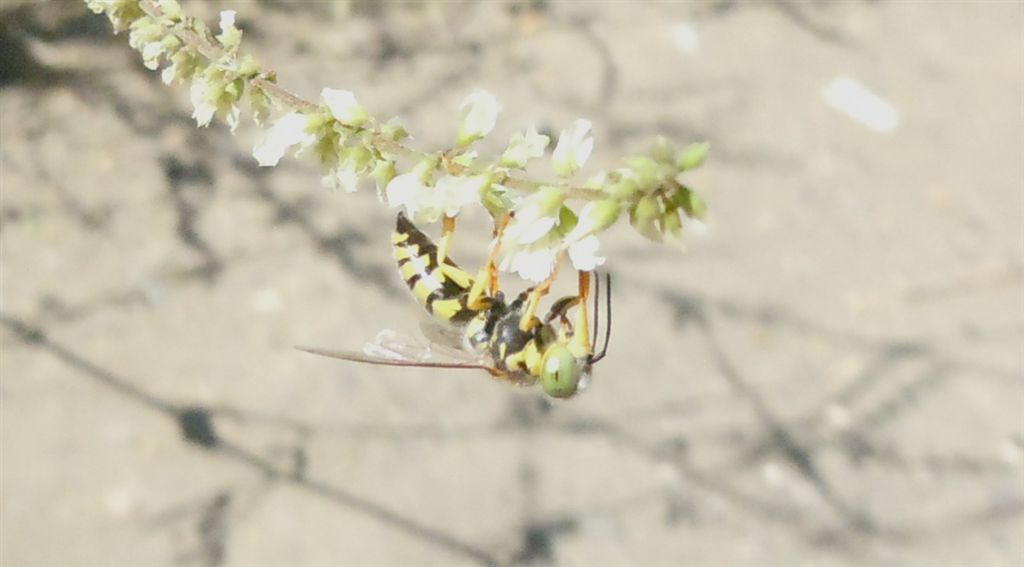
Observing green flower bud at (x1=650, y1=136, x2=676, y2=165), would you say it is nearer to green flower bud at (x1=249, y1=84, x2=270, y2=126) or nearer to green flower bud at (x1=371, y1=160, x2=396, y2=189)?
green flower bud at (x1=371, y1=160, x2=396, y2=189)

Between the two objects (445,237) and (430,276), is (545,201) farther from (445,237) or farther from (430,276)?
(430,276)

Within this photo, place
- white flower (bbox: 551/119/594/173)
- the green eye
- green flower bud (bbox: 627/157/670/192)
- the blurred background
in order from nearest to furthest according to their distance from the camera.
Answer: green flower bud (bbox: 627/157/670/192)
white flower (bbox: 551/119/594/173)
the green eye
the blurred background

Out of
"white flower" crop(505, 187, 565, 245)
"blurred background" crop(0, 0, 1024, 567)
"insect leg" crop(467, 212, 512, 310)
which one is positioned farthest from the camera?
"blurred background" crop(0, 0, 1024, 567)

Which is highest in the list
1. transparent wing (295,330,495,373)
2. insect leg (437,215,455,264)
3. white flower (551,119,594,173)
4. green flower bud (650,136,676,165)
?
green flower bud (650,136,676,165)

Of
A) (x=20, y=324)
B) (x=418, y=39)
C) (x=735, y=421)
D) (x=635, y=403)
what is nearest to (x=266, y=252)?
(x=20, y=324)

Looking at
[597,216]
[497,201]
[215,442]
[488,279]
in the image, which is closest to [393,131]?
[497,201]

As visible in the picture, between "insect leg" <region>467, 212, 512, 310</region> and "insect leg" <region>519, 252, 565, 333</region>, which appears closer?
"insect leg" <region>467, 212, 512, 310</region>

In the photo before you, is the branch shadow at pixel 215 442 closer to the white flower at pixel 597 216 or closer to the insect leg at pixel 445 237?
the insect leg at pixel 445 237

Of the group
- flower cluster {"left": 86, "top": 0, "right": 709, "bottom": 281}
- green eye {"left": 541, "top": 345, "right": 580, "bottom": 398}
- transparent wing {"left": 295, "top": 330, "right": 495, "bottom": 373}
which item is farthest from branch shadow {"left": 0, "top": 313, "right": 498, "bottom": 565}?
flower cluster {"left": 86, "top": 0, "right": 709, "bottom": 281}

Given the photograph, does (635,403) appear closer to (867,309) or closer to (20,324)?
(867,309)
